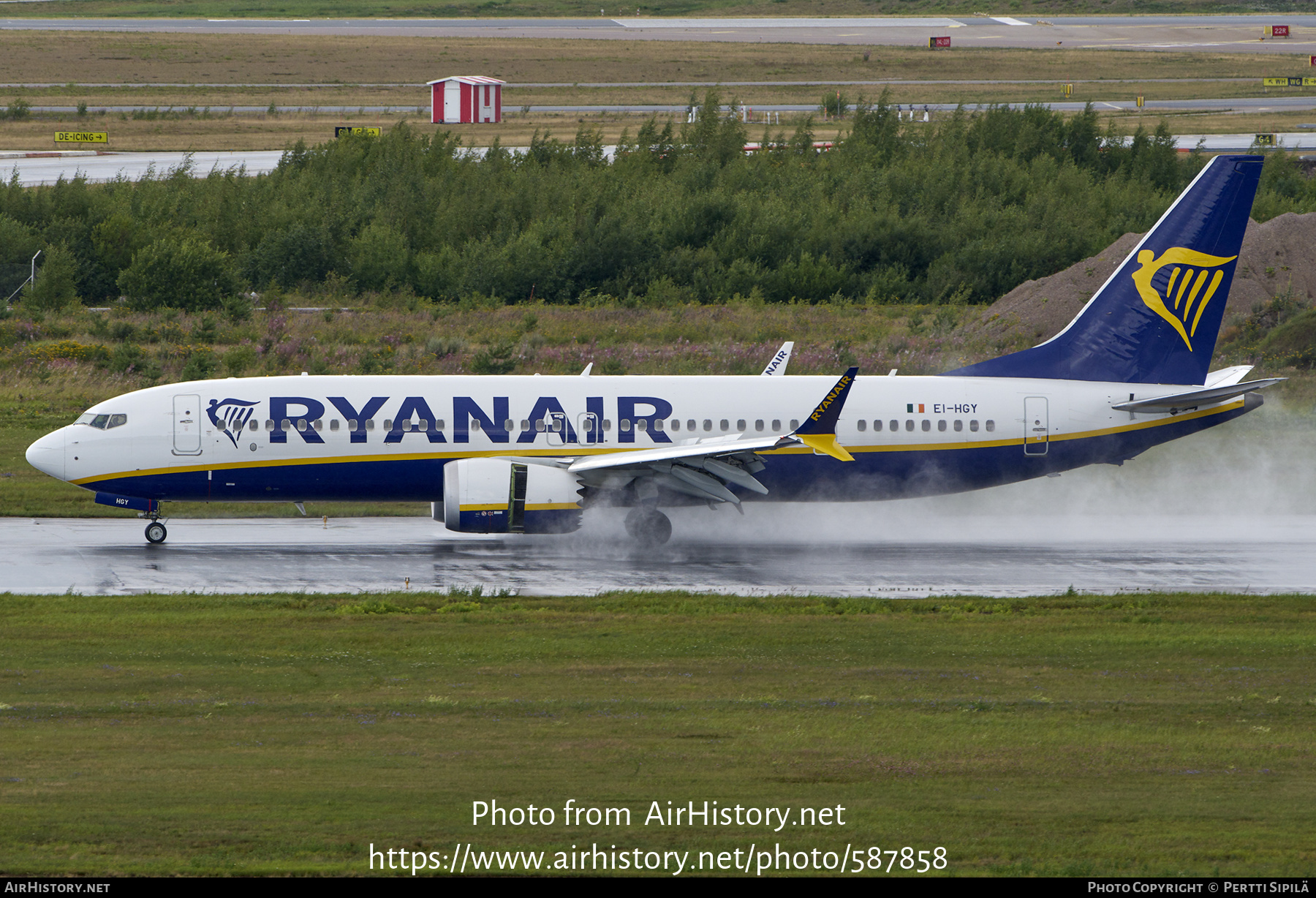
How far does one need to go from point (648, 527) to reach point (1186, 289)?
1336cm

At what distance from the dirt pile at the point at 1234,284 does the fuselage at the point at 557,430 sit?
20.4m

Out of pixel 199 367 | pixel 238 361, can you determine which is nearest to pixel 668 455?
pixel 238 361

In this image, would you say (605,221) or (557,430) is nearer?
(557,430)

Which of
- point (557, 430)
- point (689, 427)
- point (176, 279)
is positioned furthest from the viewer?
point (176, 279)

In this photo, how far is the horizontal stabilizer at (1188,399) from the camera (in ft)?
98.8

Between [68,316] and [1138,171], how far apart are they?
5552 cm

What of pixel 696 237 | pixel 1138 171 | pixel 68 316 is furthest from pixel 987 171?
pixel 68 316

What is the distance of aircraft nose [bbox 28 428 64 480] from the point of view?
29391 millimetres

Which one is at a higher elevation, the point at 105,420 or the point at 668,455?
the point at 105,420

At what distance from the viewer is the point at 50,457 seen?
96.5 ft

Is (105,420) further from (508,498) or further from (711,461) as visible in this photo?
(711,461)

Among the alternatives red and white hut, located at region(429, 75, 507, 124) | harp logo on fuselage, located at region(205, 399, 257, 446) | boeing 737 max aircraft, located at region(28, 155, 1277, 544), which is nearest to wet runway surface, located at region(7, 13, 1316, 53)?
red and white hut, located at region(429, 75, 507, 124)
